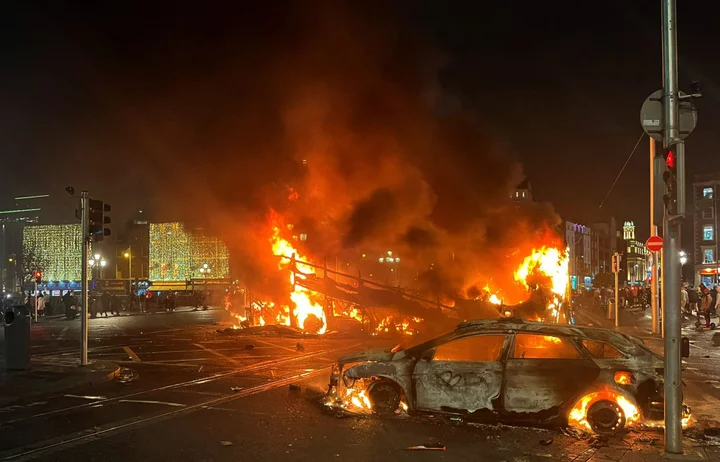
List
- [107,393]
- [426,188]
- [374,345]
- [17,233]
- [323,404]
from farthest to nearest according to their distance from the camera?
[17,233] < [426,188] < [374,345] < [107,393] < [323,404]

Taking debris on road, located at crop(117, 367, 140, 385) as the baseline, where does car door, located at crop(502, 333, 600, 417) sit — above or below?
above

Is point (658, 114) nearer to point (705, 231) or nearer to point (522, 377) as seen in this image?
point (522, 377)

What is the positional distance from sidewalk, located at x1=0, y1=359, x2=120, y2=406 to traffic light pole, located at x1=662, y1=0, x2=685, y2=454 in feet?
30.2

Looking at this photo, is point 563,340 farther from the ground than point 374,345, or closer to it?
farther from the ground

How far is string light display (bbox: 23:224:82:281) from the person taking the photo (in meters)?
77.3

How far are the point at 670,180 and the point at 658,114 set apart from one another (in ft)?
2.43

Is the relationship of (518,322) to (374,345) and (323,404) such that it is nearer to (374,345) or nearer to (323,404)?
(323,404)

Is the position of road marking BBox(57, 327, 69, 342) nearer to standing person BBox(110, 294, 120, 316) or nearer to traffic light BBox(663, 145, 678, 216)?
standing person BBox(110, 294, 120, 316)

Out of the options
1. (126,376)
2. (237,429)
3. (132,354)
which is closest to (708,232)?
(132,354)

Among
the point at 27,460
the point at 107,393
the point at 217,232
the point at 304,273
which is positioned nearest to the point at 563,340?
the point at 27,460

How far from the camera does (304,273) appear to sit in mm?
20328

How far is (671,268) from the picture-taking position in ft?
19.6

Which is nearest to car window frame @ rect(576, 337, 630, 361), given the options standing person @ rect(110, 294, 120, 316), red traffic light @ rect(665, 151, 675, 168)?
red traffic light @ rect(665, 151, 675, 168)

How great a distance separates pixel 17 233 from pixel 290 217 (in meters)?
98.7
